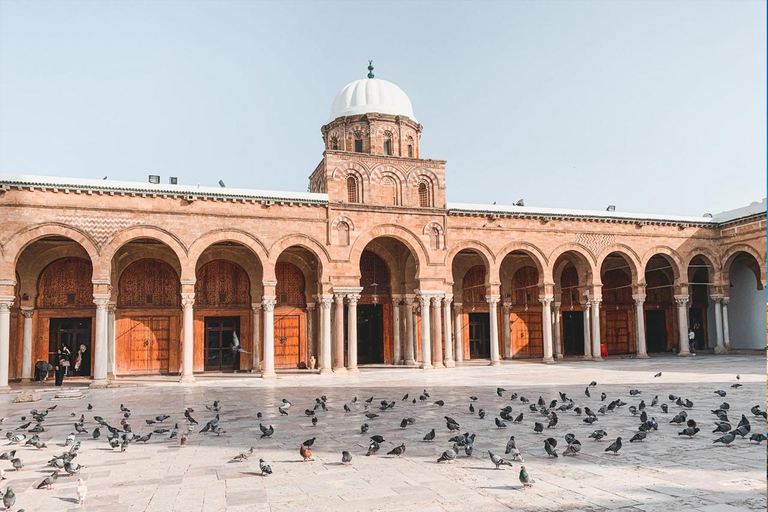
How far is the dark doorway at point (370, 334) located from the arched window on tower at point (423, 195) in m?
5.28

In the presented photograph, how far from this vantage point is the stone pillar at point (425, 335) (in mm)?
23609

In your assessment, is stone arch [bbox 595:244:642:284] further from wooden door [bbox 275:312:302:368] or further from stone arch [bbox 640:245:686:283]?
wooden door [bbox 275:312:302:368]

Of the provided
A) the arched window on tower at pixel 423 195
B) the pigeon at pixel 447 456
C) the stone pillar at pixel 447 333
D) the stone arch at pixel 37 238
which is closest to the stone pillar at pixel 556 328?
the stone pillar at pixel 447 333

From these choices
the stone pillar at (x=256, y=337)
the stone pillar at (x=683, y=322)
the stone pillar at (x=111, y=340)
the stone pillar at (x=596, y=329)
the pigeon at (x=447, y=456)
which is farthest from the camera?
the stone pillar at (x=683, y=322)

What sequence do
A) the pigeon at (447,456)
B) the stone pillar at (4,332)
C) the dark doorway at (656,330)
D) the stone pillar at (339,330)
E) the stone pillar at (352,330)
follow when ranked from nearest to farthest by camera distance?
the pigeon at (447,456)
the stone pillar at (4,332)
the stone pillar at (339,330)
the stone pillar at (352,330)
the dark doorway at (656,330)

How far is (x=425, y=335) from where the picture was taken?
23.8 meters

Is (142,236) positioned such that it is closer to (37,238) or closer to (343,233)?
(37,238)

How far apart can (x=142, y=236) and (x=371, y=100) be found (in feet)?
40.5

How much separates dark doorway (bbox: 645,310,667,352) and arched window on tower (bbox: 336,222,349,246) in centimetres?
1781

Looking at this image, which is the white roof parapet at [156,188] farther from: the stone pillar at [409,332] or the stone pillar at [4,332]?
the stone pillar at [409,332]

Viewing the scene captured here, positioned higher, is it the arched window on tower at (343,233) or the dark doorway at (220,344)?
the arched window on tower at (343,233)

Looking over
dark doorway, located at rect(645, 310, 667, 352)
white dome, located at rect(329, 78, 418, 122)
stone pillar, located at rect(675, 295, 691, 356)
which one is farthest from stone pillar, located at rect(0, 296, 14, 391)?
dark doorway, located at rect(645, 310, 667, 352)

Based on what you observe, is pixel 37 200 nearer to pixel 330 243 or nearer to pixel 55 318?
pixel 55 318

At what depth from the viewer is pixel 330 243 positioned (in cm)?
2239
